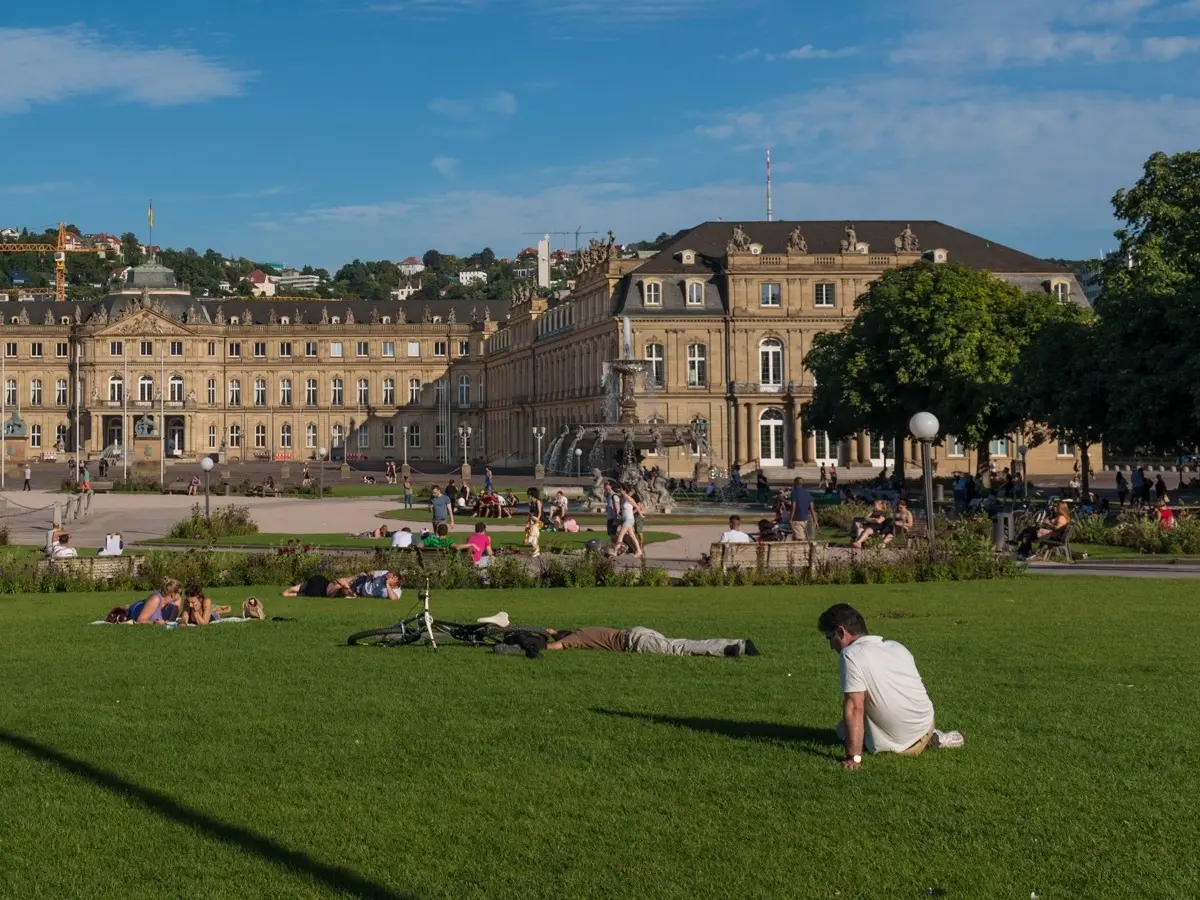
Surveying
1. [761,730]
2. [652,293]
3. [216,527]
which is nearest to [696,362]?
[652,293]

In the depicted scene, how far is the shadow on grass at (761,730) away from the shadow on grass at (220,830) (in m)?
3.96

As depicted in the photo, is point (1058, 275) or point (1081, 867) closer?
point (1081, 867)

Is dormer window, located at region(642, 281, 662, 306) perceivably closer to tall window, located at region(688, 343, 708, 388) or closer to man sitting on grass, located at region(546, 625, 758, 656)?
tall window, located at region(688, 343, 708, 388)

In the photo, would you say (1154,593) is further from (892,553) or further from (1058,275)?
(1058,275)

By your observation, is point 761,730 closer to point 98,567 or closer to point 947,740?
point 947,740

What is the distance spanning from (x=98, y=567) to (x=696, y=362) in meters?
68.5

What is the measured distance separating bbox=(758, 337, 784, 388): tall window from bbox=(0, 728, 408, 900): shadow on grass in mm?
83047

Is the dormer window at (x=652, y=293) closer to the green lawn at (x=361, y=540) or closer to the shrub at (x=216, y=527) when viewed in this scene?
the green lawn at (x=361, y=540)

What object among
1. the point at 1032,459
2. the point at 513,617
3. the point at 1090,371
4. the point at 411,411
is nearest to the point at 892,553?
the point at 513,617

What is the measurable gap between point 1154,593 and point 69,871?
18.2 m

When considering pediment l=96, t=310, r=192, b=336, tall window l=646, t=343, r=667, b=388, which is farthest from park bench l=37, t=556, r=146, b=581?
pediment l=96, t=310, r=192, b=336

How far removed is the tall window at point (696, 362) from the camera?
9281cm

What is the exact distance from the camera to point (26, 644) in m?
17.6

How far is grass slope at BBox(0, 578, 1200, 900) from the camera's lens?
8.30m
